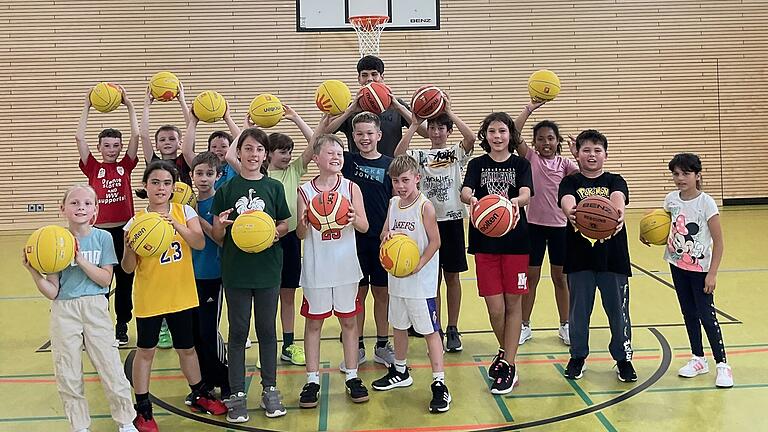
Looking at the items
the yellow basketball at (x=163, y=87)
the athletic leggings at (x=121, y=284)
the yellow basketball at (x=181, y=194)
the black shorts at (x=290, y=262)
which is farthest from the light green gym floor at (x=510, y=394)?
the yellow basketball at (x=163, y=87)

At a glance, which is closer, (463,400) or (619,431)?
(619,431)

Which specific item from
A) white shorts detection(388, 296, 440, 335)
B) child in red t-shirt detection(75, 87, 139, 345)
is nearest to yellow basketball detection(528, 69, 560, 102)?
white shorts detection(388, 296, 440, 335)

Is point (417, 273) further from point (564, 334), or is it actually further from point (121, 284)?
point (121, 284)

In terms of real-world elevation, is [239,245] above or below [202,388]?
above

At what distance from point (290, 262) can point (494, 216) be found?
5.61ft

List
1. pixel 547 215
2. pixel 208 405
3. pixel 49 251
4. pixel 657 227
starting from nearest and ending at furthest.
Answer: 1. pixel 49 251
2. pixel 208 405
3. pixel 657 227
4. pixel 547 215

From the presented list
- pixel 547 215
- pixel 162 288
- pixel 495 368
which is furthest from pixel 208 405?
pixel 547 215

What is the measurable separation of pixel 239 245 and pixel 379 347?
1.68 meters

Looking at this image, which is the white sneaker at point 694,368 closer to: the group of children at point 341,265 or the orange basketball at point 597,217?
the group of children at point 341,265

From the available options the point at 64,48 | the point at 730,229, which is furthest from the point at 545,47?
the point at 64,48

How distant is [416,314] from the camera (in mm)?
4391

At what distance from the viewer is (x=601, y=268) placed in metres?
4.65

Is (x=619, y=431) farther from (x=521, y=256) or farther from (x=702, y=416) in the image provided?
(x=521, y=256)

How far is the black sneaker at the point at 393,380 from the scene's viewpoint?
15.3 ft
